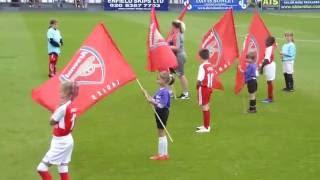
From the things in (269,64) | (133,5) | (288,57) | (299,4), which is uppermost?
(133,5)

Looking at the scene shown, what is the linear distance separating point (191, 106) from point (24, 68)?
8.90m

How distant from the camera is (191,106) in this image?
57.3 ft

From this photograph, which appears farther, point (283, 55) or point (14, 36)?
point (14, 36)

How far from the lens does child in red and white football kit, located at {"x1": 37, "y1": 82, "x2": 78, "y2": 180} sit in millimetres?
9414

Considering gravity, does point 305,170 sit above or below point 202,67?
below

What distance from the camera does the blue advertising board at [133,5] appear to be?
5541 centimetres

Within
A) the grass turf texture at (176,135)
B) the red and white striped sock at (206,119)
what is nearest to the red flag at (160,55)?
the red and white striped sock at (206,119)

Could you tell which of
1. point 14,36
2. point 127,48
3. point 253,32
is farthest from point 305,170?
point 14,36

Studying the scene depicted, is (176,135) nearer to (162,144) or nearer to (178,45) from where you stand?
(162,144)

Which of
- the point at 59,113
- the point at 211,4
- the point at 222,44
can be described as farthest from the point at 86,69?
the point at 211,4

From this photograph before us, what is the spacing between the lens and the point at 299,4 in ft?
194

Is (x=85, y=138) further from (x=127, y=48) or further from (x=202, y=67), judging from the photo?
(x=127, y=48)

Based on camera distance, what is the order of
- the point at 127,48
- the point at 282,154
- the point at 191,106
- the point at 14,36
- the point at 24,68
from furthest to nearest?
the point at 14,36
the point at 127,48
the point at 24,68
the point at 191,106
the point at 282,154

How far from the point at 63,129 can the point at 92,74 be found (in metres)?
2.11
